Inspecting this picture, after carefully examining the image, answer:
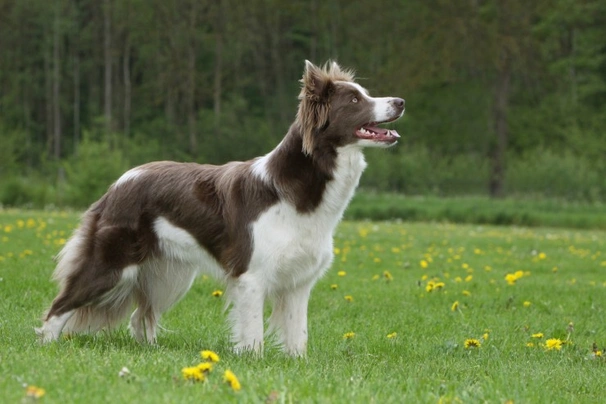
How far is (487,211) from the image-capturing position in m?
28.1

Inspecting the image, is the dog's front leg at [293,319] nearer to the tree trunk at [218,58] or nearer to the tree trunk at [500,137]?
the tree trunk at [500,137]

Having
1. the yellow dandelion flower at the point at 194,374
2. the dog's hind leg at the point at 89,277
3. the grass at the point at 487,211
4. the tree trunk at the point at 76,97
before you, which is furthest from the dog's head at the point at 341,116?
the tree trunk at the point at 76,97

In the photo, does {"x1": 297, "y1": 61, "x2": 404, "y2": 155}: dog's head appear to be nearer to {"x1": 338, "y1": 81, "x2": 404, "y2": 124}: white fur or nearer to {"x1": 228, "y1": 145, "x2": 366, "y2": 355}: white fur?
{"x1": 338, "y1": 81, "x2": 404, "y2": 124}: white fur

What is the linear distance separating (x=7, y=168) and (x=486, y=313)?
35.2 meters

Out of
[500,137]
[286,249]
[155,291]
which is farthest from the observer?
[500,137]

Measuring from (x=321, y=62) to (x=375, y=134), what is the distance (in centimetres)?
4498

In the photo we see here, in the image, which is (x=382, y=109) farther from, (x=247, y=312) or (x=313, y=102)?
(x=247, y=312)

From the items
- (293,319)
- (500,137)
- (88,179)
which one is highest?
(293,319)

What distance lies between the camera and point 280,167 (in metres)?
6.21

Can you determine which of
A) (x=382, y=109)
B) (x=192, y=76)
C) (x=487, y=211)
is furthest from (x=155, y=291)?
(x=192, y=76)

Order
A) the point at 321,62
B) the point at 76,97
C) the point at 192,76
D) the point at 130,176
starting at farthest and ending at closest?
the point at 76,97 → the point at 321,62 → the point at 192,76 → the point at 130,176

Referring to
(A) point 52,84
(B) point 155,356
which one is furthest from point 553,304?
(A) point 52,84

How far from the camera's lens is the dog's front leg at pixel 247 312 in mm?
6211

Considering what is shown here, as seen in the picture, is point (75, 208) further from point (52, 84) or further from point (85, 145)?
point (52, 84)
